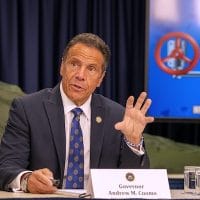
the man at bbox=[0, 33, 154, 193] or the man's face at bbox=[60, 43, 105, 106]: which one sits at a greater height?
the man's face at bbox=[60, 43, 105, 106]

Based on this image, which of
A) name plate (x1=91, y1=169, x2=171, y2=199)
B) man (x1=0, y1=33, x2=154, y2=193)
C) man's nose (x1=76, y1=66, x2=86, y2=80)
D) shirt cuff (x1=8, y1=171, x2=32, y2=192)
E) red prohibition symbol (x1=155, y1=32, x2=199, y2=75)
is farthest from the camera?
red prohibition symbol (x1=155, y1=32, x2=199, y2=75)

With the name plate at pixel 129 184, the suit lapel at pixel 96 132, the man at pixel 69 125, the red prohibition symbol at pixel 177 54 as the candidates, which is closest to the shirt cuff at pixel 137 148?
the man at pixel 69 125

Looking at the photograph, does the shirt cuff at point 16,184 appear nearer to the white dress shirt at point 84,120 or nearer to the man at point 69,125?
the man at point 69,125

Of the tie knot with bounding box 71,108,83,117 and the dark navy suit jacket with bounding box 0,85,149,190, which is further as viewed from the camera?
the tie knot with bounding box 71,108,83,117

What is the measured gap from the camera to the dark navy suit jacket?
2.41 m

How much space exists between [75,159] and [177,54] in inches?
75.5

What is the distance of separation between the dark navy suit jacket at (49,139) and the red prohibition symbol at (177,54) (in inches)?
61.9

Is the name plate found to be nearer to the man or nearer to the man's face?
the man

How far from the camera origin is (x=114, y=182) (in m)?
1.86

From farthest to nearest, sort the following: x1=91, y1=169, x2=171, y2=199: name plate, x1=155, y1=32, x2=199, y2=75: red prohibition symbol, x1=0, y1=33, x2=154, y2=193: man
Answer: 1. x1=155, y1=32, x2=199, y2=75: red prohibition symbol
2. x1=0, y1=33, x2=154, y2=193: man
3. x1=91, y1=169, x2=171, y2=199: name plate

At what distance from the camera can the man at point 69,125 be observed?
7.78ft

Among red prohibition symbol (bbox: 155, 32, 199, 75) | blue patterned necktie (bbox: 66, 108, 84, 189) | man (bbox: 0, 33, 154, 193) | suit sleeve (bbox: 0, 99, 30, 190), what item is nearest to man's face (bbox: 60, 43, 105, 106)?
man (bbox: 0, 33, 154, 193)

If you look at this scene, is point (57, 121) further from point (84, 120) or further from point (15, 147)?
point (15, 147)

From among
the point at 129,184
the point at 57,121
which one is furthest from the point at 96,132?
the point at 129,184
